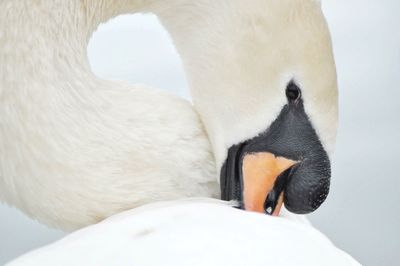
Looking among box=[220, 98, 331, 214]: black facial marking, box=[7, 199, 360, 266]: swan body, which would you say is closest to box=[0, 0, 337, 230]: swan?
box=[220, 98, 331, 214]: black facial marking

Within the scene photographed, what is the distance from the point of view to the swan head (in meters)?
3.01

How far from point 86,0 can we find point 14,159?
1.88ft

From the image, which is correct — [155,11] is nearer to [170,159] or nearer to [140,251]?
[170,159]

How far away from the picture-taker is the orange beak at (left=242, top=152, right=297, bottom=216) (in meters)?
3.00

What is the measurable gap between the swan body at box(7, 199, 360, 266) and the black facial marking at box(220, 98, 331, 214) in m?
0.30

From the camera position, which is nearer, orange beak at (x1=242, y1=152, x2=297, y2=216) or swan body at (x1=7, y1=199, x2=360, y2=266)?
swan body at (x1=7, y1=199, x2=360, y2=266)

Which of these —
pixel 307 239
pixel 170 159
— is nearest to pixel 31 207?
pixel 170 159

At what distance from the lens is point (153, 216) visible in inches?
103

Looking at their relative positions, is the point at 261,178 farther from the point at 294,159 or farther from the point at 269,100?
the point at 269,100

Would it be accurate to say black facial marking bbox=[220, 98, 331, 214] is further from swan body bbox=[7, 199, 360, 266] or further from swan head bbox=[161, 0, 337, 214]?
swan body bbox=[7, 199, 360, 266]

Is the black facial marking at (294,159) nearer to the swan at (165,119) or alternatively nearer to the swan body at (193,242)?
the swan at (165,119)

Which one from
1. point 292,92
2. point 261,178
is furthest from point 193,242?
point 292,92

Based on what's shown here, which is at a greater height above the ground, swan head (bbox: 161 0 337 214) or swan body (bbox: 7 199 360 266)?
swan head (bbox: 161 0 337 214)

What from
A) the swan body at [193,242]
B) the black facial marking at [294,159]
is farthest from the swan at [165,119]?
the swan body at [193,242]
